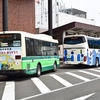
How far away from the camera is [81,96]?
9281 millimetres

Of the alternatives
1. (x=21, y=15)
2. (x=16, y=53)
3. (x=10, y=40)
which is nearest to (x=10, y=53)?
(x=16, y=53)

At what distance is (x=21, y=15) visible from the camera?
1421 inches

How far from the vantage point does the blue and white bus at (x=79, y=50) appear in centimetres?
2341

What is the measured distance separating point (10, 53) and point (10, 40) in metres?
0.79

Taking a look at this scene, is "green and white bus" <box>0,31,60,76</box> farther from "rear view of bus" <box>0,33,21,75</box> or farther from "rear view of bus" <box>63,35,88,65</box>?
"rear view of bus" <box>63,35,88,65</box>

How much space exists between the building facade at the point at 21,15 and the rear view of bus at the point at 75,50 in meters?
12.5

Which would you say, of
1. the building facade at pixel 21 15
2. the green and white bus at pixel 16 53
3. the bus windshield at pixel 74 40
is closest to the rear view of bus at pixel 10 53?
the green and white bus at pixel 16 53

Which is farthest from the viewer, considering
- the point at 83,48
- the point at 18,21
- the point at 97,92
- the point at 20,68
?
the point at 18,21

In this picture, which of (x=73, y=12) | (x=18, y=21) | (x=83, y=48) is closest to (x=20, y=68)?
(x=83, y=48)

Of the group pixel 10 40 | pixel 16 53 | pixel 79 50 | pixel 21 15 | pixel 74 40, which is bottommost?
pixel 16 53

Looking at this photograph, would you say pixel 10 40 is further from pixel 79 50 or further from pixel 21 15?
pixel 21 15

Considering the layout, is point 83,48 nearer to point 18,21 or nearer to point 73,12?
point 18,21

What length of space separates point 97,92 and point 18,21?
87.8ft

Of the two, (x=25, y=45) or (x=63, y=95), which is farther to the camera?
(x=25, y=45)
